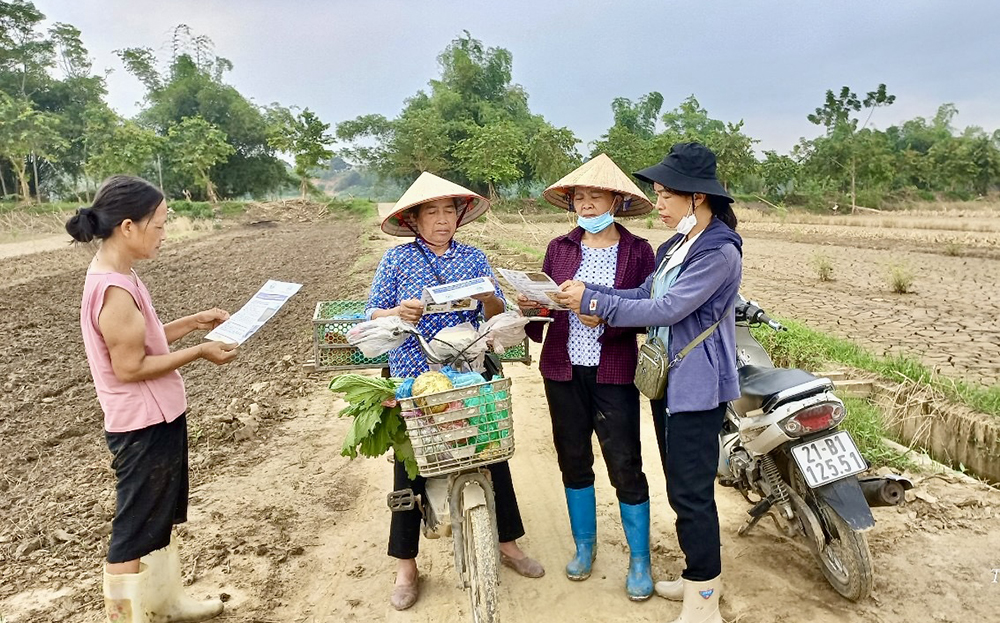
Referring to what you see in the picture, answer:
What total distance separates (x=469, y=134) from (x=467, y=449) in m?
48.0

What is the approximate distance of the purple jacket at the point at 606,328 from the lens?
A: 3070 mm

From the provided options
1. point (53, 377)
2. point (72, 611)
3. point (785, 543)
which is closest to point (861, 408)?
point (785, 543)

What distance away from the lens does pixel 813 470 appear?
294 cm

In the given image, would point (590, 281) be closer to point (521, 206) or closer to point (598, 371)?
point (598, 371)

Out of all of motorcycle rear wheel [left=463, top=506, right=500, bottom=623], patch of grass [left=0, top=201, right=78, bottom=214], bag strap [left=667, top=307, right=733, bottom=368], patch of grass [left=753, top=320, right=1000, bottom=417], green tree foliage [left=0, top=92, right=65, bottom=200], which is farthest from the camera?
green tree foliage [left=0, top=92, right=65, bottom=200]

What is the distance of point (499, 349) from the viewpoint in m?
2.83

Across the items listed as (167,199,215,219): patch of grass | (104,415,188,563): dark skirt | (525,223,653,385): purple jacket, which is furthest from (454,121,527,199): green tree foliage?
(104,415,188,563): dark skirt

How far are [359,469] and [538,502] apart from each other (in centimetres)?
130

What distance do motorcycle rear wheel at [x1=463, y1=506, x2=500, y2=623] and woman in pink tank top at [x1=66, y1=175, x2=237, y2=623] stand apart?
1171 millimetres

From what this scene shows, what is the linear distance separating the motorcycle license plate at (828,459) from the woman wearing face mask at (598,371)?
69cm

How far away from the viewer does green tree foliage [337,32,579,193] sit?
3844cm

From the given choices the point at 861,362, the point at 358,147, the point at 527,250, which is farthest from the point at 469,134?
the point at 861,362

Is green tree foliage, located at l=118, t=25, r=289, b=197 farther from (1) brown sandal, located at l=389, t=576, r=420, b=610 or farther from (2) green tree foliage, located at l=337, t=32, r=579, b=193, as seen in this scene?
(1) brown sandal, located at l=389, t=576, r=420, b=610

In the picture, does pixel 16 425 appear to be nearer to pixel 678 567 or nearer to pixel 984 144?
pixel 678 567
